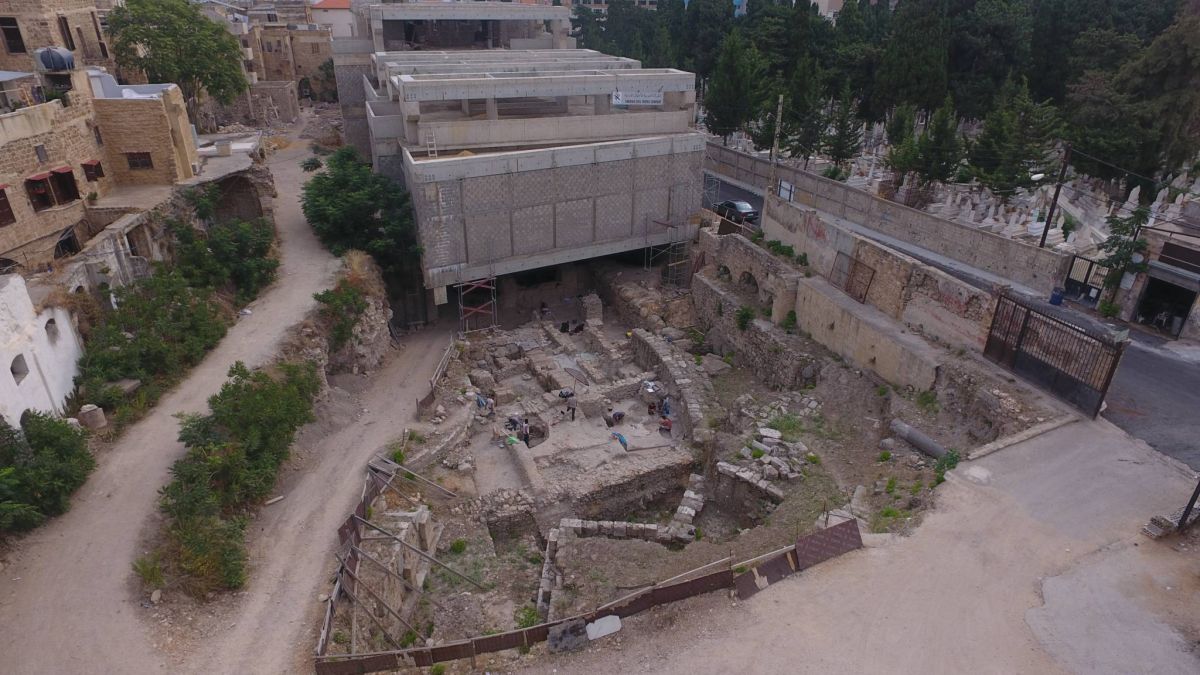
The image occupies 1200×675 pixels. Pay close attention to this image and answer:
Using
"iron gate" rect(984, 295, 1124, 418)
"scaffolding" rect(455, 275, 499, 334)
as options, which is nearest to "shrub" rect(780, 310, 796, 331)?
"iron gate" rect(984, 295, 1124, 418)

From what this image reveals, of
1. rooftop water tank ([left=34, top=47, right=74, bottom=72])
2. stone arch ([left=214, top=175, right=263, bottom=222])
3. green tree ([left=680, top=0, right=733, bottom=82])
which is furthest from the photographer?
green tree ([left=680, top=0, right=733, bottom=82])

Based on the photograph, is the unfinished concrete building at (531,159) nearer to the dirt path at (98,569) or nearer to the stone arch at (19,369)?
the dirt path at (98,569)

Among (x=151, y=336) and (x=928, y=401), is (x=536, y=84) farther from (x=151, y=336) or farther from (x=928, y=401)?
(x=928, y=401)

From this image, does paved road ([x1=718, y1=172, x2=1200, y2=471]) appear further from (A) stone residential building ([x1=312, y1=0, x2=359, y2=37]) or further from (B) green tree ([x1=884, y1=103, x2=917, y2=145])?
(A) stone residential building ([x1=312, y1=0, x2=359, y2=37])

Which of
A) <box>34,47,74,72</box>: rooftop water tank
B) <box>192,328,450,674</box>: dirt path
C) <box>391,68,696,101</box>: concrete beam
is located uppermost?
<box>34,47,74,72</box>: rooftop water tank

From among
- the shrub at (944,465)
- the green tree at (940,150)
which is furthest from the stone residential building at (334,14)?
the shrub at (944,465)

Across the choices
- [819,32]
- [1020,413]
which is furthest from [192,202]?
[819,32]

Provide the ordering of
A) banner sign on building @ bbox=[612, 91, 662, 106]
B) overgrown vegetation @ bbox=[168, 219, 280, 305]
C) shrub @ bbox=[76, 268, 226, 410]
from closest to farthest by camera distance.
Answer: shrub @ bbox=[76, 268, 226, 410], overgrown vegetation @ bbox=[168, 219, 280, 305], banner sign on building @ bbox=[612, 91, 662, 106]
